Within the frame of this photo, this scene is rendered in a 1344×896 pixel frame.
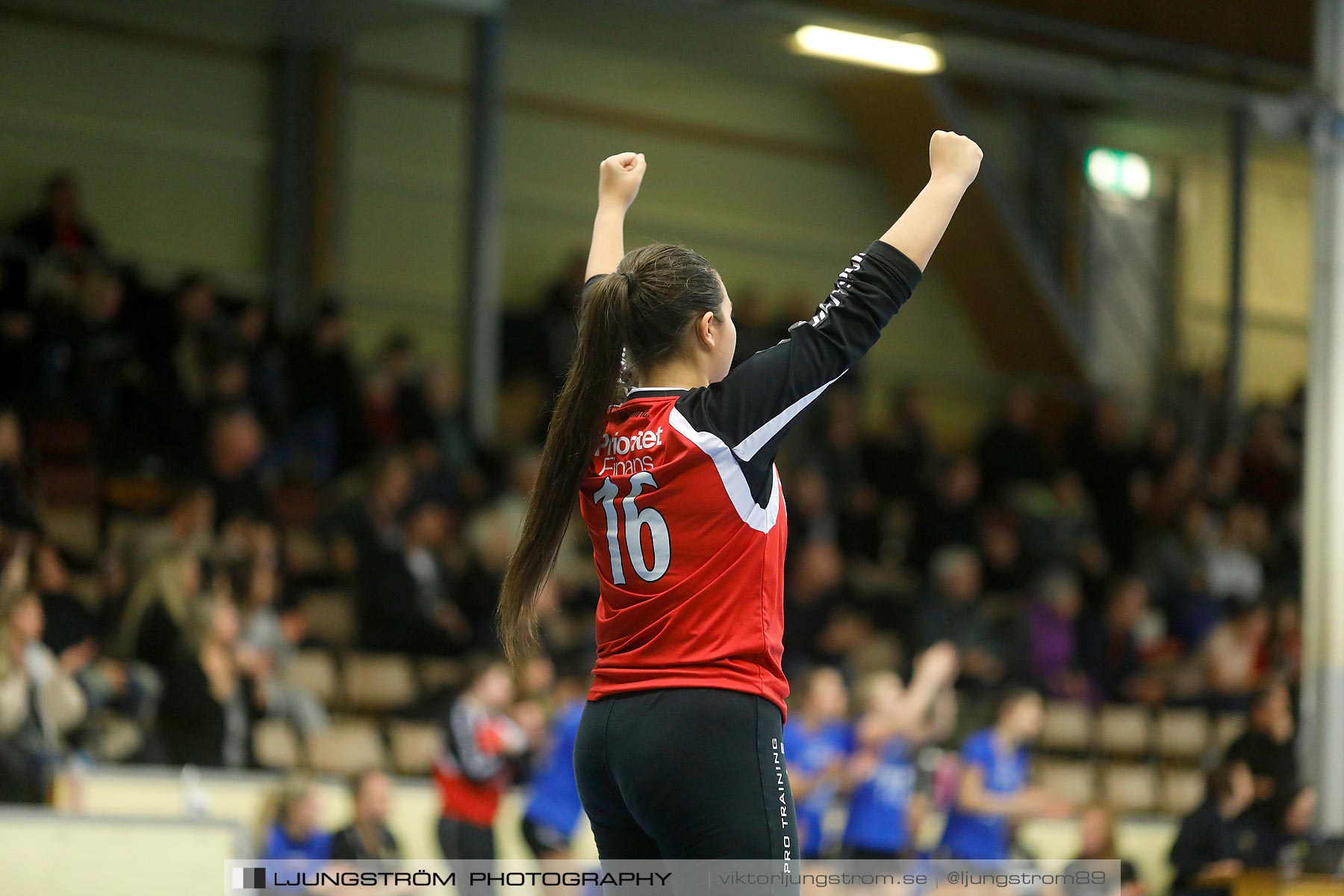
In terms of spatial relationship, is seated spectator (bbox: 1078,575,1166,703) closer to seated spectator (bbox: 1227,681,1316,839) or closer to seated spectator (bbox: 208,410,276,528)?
seated spectator (bbox: 1227,681,1316,839)

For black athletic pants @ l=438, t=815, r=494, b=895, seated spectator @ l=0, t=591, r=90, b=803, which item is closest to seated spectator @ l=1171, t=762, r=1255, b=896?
black athletic pants @ l=438, t=815, r=494, b=895

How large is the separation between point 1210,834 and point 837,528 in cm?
453

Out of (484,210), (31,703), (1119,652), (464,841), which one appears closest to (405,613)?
(464,841)

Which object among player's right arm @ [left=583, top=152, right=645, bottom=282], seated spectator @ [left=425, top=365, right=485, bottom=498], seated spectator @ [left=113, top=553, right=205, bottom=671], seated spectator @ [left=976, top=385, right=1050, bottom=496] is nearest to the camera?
player's right arm @ [left=583, top=152, right=645, bottom=282]

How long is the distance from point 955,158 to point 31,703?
5.91m

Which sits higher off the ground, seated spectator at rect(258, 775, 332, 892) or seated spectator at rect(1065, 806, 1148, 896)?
seated spectator at rect(258, 775, 332, 892)

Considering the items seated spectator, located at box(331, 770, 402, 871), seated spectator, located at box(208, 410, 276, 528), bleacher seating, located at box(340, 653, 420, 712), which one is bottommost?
seated spectator, located at box(331, 770, 402, 871)

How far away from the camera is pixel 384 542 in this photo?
10.3 meters

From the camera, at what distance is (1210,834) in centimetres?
901

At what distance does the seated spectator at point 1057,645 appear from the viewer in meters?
12.2

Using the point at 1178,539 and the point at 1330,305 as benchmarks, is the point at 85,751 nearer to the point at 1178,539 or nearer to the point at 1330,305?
the point at 1330,305

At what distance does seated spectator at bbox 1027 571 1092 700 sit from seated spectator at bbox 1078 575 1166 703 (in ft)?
0.37

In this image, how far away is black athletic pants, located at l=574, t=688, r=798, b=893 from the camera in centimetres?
251

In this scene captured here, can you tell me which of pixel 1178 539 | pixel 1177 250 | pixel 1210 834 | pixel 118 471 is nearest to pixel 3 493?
pixel 118 471
